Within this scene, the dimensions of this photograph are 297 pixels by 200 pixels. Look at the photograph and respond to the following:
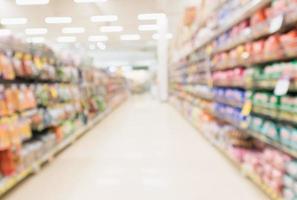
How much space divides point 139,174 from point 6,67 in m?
1.73

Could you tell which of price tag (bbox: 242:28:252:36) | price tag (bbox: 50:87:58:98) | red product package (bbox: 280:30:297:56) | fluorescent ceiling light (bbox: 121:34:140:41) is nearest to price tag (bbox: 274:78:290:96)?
red product package (bbox: 280:30:297:56)

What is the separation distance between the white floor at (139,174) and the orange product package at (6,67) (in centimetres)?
110

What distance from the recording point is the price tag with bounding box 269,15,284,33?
224 cm

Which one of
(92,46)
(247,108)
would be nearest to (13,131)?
(247,108)

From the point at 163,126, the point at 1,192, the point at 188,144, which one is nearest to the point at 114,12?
the point at 163,126

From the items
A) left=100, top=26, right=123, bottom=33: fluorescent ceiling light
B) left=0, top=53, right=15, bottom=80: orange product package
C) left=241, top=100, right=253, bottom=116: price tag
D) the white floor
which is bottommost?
the white floor

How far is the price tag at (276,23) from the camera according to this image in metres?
2.24

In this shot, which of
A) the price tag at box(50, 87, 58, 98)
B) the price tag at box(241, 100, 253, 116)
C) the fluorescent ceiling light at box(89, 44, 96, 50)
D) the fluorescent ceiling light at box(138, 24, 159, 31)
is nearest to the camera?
the price tag at box(241, 100, 253, 116)

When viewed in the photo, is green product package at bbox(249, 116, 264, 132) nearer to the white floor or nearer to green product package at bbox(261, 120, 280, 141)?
green product package at bbox(261, 120, 280, 141)

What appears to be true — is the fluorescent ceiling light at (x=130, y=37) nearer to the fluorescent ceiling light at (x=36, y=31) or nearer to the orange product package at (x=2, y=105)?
the fluorescent ceiling light at (x=36, y=31)

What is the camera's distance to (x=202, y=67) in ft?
19.1

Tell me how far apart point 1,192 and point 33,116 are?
1051 mm

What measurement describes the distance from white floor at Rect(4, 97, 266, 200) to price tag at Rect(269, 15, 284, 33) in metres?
1.41

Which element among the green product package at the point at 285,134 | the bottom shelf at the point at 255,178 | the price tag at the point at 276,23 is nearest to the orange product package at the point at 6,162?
the bottom shelf at the point at 255,178
